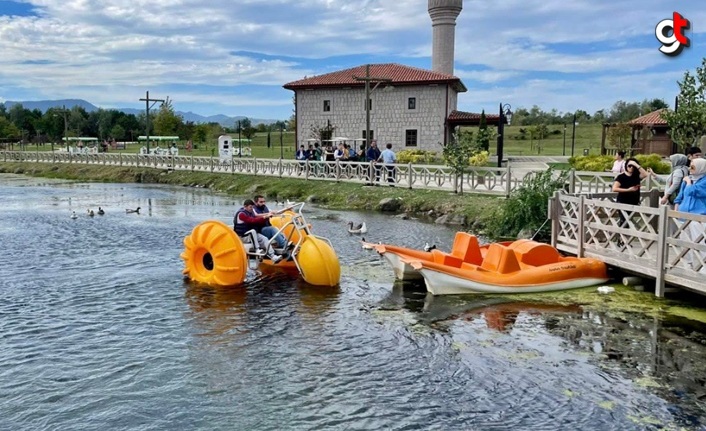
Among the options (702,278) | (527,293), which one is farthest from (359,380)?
(702,278)

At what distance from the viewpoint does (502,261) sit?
11.7 m

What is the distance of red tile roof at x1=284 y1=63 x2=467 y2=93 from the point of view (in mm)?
45219

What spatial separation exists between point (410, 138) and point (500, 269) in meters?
36.3

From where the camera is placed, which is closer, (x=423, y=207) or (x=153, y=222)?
(x=153, y=222)

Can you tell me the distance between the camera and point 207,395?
287 inches

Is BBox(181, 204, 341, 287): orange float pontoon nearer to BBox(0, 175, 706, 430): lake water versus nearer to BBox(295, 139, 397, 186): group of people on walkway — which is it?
BBox(0, 175, 706, 430): lake water

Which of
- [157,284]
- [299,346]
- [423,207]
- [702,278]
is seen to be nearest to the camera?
[299,346]

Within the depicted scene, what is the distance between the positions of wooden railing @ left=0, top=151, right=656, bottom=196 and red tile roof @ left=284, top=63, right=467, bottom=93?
38.9ft

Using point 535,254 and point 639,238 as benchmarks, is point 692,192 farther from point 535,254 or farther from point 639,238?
point 535,254

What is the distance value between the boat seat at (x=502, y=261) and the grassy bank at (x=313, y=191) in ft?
25.8

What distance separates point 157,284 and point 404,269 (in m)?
4.81

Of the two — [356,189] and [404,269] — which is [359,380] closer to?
[404,269]

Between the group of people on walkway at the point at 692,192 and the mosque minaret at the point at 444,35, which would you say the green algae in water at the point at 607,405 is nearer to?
the group of people on walkway at the point at 692,192

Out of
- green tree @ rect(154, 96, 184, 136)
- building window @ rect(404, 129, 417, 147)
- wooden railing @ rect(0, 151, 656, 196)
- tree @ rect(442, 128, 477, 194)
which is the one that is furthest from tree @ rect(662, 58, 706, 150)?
green tree @ rect(154, 96, 184, 136)
